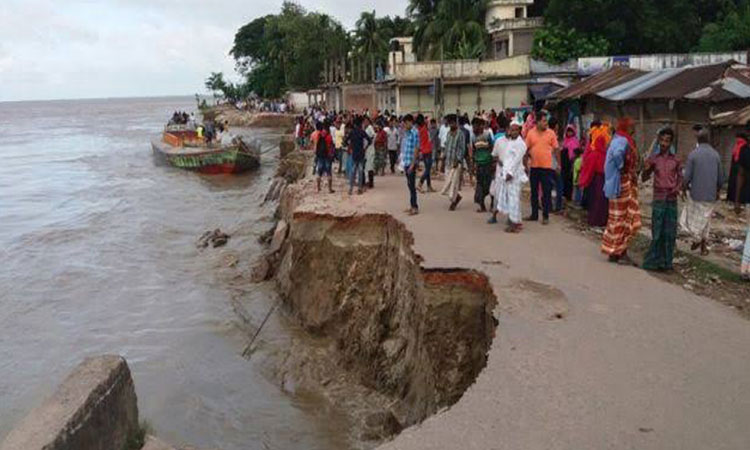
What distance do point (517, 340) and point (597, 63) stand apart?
86.9 ft

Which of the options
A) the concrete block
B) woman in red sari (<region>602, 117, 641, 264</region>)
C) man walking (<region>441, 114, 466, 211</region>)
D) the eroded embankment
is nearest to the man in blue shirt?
man walking (<region>441, 114, 466, 211</region>)

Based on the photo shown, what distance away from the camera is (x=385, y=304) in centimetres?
955

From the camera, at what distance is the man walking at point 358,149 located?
13.6 m

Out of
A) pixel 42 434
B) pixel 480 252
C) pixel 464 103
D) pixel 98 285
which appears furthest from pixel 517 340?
pixel 464 103

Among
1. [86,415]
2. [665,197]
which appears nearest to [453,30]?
[665,197]

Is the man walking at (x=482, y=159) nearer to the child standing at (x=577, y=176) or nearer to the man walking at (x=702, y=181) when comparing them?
the child standing at (x=577, y=176)

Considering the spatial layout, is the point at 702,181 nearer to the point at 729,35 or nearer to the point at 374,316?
the point at 374,316

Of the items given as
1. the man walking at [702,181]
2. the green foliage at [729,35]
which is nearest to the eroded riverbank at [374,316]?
the man walking at [702,181]

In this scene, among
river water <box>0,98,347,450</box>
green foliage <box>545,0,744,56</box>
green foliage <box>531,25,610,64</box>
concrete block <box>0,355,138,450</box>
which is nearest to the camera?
concrete block <box>0,355,138,450</box>

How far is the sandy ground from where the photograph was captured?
429 cm

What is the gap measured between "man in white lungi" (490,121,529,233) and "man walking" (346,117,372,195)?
13.7 feet

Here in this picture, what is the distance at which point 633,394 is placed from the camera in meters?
4.80

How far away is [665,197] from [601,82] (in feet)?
34.6

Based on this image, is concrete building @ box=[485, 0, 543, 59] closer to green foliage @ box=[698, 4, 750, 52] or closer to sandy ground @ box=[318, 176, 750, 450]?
green foliage @ box=[698, 4, 750, 52]
